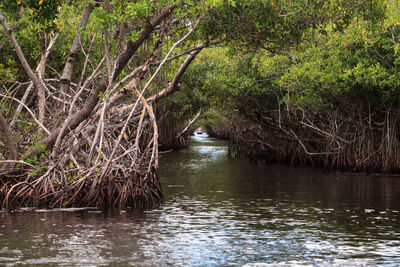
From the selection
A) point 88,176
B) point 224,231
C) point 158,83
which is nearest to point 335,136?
point 158,83

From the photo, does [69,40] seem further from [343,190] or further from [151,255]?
[151,255]

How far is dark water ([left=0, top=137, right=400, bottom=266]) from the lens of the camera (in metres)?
8.98

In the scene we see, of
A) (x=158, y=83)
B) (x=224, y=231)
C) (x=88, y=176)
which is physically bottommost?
(x=224, y=231)

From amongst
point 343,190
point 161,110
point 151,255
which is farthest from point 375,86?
point 161,110

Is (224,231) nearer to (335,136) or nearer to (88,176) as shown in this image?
(88,176)

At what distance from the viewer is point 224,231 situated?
444 inches

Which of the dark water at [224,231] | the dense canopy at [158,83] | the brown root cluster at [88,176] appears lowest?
the dark water at [224,231]

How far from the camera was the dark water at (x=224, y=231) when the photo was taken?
8.98m

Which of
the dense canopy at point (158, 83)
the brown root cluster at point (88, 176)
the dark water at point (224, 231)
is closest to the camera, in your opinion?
the dark water at point (224, 231)

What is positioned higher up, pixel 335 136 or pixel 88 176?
pixel 335 136

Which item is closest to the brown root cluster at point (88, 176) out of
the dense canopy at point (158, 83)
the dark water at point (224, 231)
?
the dense canopy at point (158, 83)

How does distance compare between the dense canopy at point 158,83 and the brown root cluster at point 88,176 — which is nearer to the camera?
the brown root cluster at point 88,176

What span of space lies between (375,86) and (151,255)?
13.7m

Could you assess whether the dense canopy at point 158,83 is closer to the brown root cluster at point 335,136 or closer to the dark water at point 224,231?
the brown root cluster at point 335,136
